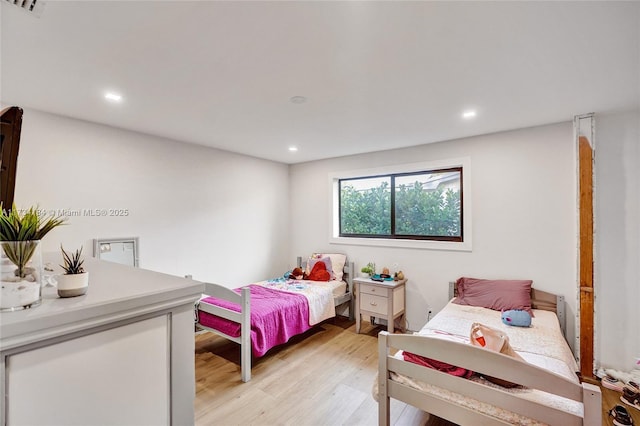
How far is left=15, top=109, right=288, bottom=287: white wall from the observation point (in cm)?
255

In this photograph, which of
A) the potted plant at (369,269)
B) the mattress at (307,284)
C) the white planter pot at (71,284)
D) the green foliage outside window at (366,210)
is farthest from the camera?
the green foliage outside window at (366,210)

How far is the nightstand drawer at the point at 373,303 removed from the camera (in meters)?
3.46

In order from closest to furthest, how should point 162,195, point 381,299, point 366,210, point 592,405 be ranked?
point 592,405, point 162,195, point 381,299, point 366,210

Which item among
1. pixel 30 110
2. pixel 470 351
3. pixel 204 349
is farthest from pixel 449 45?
pixel 204 349

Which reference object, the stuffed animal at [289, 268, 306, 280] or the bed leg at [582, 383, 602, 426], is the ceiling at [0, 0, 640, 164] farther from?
the stuffed animal at [289, 268, 306, 280]

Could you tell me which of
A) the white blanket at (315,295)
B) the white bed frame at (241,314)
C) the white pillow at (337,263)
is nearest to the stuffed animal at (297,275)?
the white blanket at (315,295)

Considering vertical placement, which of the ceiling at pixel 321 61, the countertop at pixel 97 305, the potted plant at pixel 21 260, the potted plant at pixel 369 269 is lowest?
the potted plant at pixel 369 269

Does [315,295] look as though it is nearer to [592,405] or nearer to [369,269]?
[369,269]

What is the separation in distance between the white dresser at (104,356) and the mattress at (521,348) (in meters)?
1.54

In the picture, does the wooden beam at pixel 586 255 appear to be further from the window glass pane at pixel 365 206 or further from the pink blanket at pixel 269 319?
the pink blanket at pixel 269 319

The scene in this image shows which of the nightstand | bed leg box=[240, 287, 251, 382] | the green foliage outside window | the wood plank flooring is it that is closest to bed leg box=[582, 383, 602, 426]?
the wood plank flooring

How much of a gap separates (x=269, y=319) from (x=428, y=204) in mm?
2385

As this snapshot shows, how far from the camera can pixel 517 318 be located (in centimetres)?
251

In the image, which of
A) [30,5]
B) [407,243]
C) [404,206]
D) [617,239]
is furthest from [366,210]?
[30,5]
